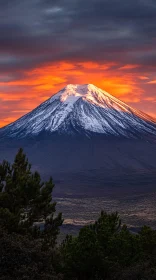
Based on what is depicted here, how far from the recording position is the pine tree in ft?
86.3

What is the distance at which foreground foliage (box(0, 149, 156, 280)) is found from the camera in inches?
704

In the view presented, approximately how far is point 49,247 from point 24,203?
372 cm

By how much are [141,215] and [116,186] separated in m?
70.3

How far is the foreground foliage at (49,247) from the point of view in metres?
17.9

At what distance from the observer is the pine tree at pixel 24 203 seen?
2631 centimetres

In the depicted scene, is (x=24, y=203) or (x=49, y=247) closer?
(x=49, y=247)

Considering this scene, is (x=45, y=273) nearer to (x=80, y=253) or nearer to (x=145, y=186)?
(x=80, y=253)

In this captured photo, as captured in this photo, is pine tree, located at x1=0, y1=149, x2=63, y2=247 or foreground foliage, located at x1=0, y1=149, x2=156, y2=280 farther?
pine tree, located at x1=0, y1=149, x2=63, y2=247

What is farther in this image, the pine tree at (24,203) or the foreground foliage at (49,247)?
the pine tree at (24,203)

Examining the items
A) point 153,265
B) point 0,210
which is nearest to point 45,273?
point 0,210

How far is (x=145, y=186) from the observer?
178 metres

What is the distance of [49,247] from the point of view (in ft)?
82.0

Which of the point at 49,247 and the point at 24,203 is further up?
the point at 24,203

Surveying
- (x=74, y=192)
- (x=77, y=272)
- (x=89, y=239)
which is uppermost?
(x=74, y=192)
